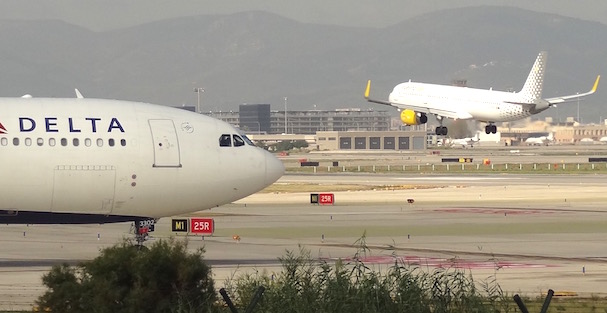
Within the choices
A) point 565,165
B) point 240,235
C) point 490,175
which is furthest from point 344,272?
point 565,165

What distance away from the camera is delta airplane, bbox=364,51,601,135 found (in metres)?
139

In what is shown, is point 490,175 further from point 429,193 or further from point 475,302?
point 475,302

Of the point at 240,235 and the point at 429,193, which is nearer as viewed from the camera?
the point at 240,235

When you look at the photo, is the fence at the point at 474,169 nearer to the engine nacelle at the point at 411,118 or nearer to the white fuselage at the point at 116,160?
the engine nacelle at the point at 411,118

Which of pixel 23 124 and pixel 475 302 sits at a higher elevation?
pixel 23 124

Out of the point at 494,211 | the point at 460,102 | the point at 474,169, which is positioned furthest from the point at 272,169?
the point at 460,102

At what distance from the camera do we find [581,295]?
3141cm

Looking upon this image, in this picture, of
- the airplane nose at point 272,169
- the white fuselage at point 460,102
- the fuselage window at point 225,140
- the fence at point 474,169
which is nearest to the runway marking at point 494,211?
the airplane nose at point 272,169

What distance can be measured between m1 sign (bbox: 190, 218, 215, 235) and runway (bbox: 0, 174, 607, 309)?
47cm

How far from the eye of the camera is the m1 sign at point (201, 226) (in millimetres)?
49469

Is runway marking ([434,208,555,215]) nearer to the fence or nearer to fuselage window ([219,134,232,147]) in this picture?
fuselage window ([219,134,232,147])

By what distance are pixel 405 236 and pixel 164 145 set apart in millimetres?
15380

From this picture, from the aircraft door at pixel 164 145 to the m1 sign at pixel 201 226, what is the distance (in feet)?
37.8

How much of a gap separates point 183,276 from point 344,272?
3425 millimetres
